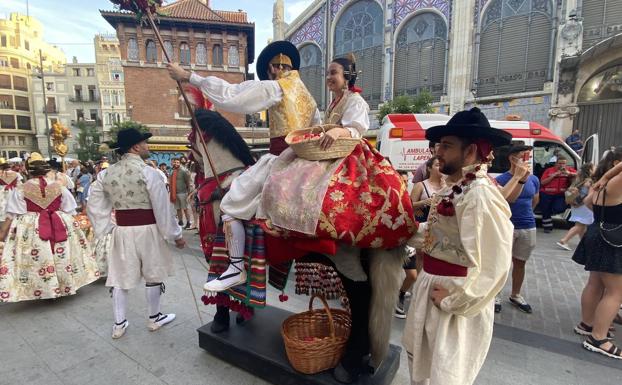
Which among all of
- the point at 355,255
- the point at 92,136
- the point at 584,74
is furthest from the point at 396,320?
the point at 92,136

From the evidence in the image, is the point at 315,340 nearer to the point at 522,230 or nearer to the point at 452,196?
the point at 452,196

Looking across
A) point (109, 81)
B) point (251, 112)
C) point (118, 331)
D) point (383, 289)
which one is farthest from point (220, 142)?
point (109, 81)

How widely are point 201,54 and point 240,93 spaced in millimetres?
22549

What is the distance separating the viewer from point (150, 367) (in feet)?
8.14

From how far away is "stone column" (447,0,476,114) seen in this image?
13.3 metres

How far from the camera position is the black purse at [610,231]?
2674 mm


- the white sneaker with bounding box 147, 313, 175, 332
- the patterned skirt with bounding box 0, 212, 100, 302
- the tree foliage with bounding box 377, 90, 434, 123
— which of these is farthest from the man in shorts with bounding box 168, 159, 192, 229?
the tree foliage with bounding box 377, 90, 434, 123

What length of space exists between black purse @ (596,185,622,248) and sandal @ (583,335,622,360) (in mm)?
893

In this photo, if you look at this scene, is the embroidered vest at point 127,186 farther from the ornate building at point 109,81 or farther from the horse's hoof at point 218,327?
the ornate building at point 109,81

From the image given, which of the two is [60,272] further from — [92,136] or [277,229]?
[92,136]

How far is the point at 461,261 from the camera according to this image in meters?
1.48

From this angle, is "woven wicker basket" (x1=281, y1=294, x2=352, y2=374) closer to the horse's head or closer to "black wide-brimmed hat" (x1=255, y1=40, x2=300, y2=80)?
the horse's head

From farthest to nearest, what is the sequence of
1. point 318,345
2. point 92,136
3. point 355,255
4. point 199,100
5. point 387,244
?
point 92,136
point 199,100
point 318,345
point 355,255
point 387,244

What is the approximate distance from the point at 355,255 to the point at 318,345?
0.73 m
